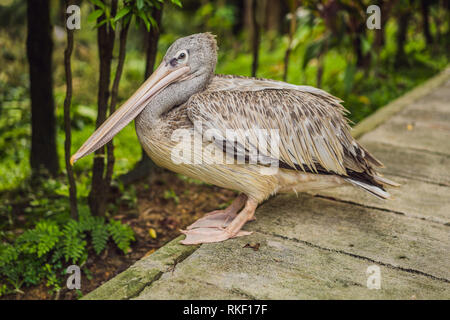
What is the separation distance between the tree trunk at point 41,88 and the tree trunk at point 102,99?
109 centimetres

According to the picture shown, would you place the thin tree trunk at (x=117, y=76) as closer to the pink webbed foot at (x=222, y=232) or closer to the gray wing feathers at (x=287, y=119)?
the gray wing feathers at (x=287, y=119)

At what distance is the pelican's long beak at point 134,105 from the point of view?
119 inches

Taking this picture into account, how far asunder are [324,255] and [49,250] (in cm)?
200

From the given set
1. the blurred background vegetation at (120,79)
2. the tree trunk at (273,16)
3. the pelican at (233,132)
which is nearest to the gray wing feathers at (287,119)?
the pelican at (233,132)

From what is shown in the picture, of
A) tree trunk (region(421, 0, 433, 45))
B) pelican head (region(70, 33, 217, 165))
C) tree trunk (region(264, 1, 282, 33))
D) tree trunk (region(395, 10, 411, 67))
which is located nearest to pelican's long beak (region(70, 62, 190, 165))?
pelican head (region(70, 33, 217, 165))

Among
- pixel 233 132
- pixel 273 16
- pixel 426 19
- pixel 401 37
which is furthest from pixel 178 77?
pixel 273 16

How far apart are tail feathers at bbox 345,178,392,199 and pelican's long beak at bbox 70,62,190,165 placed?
1.42 metres

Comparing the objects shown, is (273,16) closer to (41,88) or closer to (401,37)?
(401,37)

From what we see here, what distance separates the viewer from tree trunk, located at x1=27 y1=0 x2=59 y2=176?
443 cm

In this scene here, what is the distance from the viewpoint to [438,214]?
11.9ft

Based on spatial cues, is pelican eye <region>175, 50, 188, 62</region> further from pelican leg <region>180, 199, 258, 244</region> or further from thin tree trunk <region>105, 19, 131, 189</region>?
pelican leg <region>180, 199, 258, 244</region>
